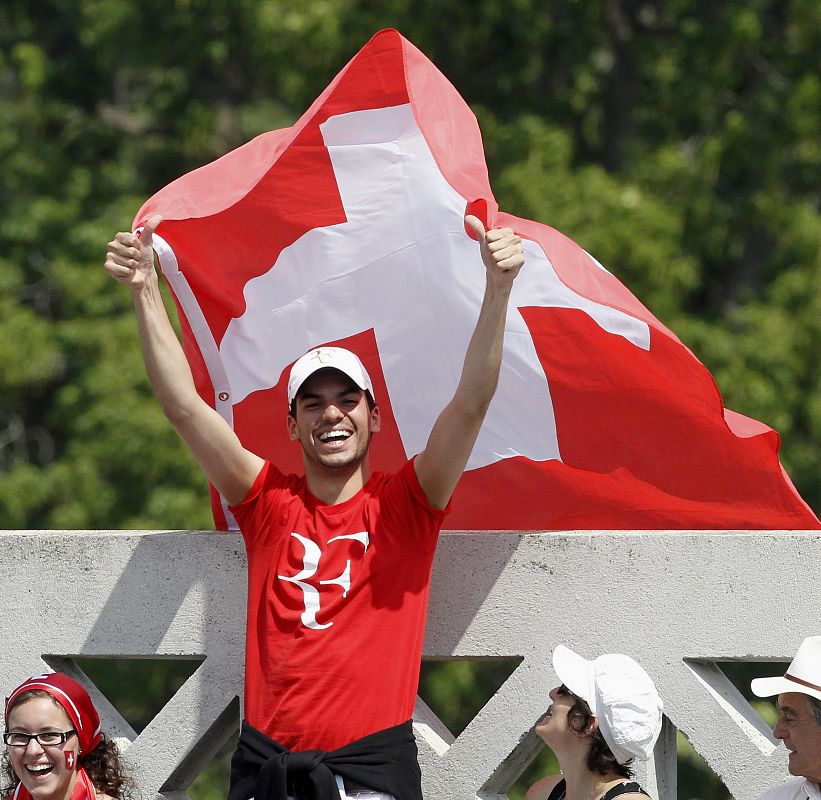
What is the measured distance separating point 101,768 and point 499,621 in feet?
3.77

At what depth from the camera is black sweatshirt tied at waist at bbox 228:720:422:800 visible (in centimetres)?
361

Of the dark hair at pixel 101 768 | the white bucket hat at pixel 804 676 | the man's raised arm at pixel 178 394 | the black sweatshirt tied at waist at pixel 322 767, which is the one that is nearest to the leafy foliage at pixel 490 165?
the dark hair at pixel 101 768

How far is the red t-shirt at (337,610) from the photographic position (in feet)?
12.1

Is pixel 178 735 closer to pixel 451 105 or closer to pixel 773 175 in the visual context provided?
pixel 451 105

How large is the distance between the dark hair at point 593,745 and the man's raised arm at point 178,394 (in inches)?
41.5

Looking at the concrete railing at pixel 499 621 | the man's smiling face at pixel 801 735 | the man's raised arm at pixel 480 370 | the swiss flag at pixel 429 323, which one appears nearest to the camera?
the man's smiling face at pixel 801 735

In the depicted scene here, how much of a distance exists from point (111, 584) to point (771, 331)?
290 inches

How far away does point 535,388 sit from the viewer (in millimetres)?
4391

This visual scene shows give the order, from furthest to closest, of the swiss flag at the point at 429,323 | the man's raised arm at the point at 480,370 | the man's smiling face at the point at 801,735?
the swiss flag at the point at 429,323 → the man's raised arm at the point at 480,370 → the man's smiling face at the point at 801,735

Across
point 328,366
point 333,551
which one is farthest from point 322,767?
point 328,366

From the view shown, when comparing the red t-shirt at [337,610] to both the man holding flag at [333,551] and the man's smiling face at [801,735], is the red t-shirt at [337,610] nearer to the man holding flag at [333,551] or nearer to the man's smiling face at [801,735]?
the man holding flag at [333,551]

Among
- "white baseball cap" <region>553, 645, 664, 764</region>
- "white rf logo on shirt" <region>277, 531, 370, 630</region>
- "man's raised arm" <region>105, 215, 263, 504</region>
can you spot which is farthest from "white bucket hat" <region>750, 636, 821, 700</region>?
"man's raised arm" <region>105, 215, 263, 504</region>

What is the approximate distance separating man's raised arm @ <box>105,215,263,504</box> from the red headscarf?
2.16 ft

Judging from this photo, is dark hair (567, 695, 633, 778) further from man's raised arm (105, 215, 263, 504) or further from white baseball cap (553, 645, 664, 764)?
man's raised arm (105, 215, 263, 504)
